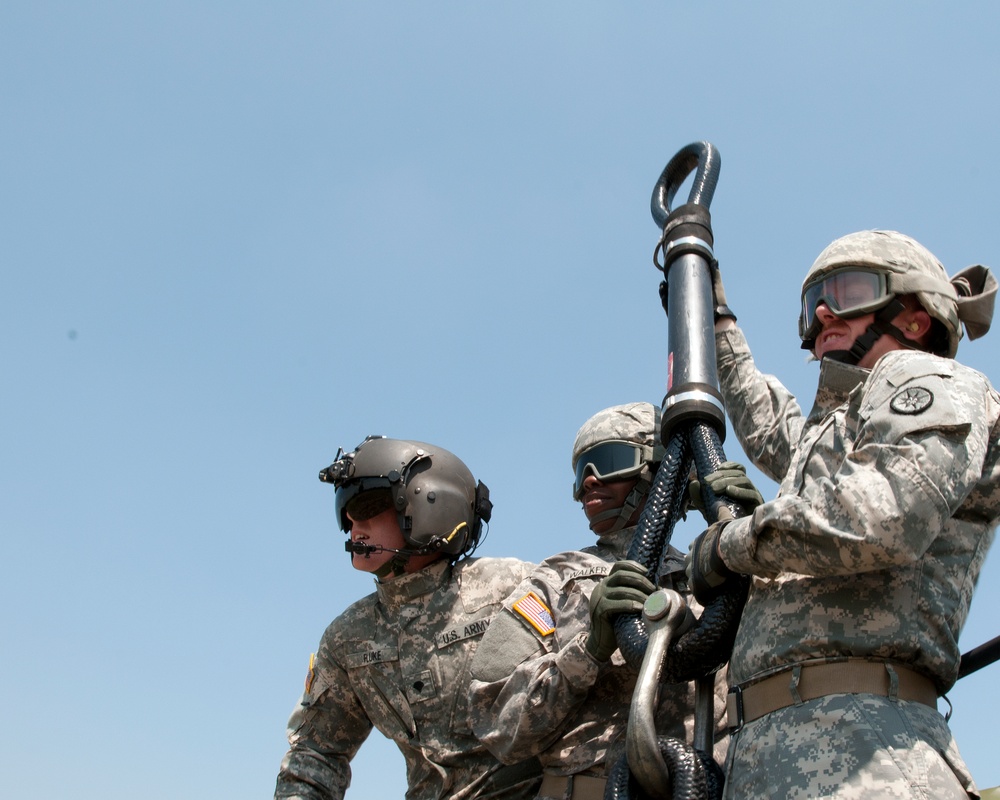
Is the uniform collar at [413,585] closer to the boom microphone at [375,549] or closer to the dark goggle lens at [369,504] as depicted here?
the boom microphone at [375,549]

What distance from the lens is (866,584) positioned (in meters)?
3.53

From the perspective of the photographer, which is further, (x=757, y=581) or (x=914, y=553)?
(x=757, y=581)

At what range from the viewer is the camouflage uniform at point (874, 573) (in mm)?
3271

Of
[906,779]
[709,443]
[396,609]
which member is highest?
[396,609]

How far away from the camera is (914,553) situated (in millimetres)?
3326

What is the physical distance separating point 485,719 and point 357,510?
176 cm

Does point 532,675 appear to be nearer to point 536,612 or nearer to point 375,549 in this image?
point 536,612

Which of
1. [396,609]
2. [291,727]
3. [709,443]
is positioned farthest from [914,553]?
[291,727]

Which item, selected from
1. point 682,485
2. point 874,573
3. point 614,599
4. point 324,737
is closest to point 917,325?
point 682,485

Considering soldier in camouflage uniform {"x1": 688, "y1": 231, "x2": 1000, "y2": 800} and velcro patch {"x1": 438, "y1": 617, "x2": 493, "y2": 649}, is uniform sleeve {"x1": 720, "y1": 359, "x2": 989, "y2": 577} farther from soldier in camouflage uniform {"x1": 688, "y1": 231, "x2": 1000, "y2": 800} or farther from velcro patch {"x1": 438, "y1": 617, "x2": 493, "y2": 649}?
velcro patch {"x1": 438, "y1": 617, "x2": 493, "y2": 649}

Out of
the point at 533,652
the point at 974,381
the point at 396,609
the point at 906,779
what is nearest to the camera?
the point at 906,779

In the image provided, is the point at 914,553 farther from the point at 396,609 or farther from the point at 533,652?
the point at 396,609

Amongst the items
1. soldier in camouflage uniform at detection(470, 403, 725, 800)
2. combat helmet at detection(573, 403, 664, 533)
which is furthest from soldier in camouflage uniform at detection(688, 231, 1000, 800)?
combat helmet at detection(573, 403, 664, 533)

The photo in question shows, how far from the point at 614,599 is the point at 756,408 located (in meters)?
1.52
